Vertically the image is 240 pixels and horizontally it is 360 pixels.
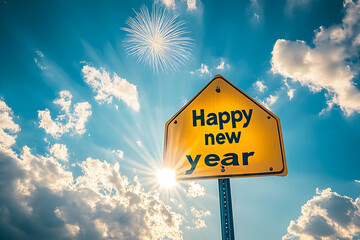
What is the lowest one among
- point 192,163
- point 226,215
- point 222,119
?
point 226,215

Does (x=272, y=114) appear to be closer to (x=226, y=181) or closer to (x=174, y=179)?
(x=226, y=181)

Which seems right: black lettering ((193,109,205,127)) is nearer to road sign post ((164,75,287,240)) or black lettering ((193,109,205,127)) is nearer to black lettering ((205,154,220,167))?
road sign post ((164,75,287,240))

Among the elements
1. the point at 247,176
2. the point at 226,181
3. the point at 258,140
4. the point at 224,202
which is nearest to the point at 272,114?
the point at 258,140

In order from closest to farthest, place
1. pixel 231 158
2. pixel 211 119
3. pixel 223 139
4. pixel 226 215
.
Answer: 1. pixel 226 215
2. pixel 231 158
3. pixel 223 139
4. pixel 211 119

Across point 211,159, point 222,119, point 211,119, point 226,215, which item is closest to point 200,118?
point 211,119

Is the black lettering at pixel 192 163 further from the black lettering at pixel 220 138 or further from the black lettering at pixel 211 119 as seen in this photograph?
the black lettering at pixel 211 119

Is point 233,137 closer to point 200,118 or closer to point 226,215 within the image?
point 200,118


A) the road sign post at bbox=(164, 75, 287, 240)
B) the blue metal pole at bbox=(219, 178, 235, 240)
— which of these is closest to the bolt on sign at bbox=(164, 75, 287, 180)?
the road sign post at bbox=(164, 75, 287, 240)

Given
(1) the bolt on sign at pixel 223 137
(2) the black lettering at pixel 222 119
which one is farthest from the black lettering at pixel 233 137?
(2) the black lettering at pixel 222 119
